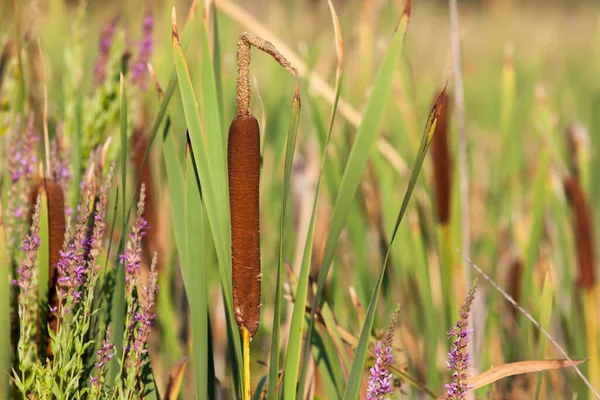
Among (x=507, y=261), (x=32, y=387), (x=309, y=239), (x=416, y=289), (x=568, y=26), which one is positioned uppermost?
(x=568, y=26)

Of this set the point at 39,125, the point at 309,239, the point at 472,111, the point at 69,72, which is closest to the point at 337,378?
the point at 309,239

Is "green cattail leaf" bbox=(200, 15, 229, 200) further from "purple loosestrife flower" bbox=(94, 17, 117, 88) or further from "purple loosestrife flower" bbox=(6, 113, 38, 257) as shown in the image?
"purple loosestrife flower" bbox=(94, 17, 117, 88)

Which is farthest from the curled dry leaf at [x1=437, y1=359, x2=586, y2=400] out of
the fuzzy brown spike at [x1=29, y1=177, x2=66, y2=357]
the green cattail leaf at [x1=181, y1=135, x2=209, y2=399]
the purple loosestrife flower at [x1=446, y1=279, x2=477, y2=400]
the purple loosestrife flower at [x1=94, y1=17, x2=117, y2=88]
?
the purple loosestrife flower at [x1=94, y1=17, x2=117, y2=88]

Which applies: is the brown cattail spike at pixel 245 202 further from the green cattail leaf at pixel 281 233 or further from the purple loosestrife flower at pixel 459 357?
the purple loosestrife flower at pixel 459 357

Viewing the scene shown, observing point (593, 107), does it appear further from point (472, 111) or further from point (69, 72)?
point (472, 111)

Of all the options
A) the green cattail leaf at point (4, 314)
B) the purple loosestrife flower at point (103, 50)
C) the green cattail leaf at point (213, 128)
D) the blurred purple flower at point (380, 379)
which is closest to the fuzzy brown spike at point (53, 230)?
the green cattail leaf at point (4, 314)
